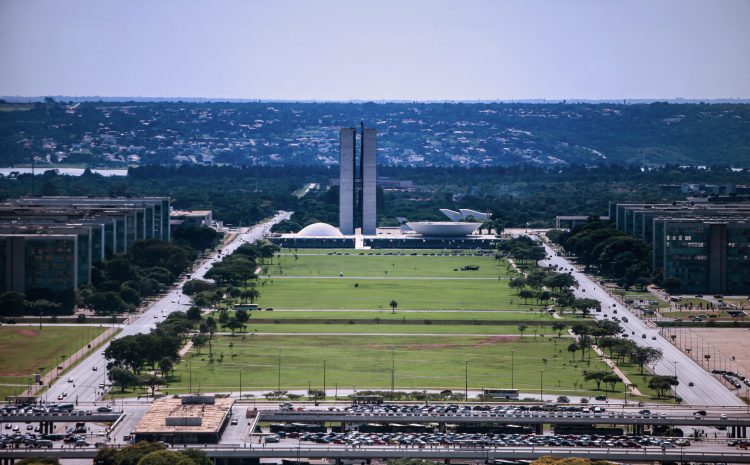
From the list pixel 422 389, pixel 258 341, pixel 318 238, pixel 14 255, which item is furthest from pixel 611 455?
pixel 318 238

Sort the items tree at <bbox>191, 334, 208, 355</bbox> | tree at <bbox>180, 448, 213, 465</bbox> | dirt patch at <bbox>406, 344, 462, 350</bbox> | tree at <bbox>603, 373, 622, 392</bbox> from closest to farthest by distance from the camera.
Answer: tree at <bbox>180, 448, 213, 465</bbox>, tree at <bbox>603, 373, 622, 392</bbox>, tree at <bbox>191, 334, 208, 355</bbox>, dirt patch at <bbox>406, 344, 462, 350</bbox>

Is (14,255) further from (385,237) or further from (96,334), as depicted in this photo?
(385,237)

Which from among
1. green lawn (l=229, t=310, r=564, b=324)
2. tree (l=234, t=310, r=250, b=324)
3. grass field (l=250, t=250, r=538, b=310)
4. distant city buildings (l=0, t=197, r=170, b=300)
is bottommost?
green lawn (l=229, t=310, r=564, b=324)

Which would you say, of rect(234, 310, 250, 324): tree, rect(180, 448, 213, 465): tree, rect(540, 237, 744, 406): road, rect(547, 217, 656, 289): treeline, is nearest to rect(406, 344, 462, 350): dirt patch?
rect(540, 237, 744, 406): road

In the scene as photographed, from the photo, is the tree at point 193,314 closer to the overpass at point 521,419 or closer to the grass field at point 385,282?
the grass field at point 385,282

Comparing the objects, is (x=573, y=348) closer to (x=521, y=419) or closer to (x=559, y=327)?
(x=559, y=327)

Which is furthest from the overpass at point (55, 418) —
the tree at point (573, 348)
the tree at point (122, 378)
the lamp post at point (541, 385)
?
the tree at point (573, 348)

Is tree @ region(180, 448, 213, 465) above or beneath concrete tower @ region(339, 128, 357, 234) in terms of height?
beneath

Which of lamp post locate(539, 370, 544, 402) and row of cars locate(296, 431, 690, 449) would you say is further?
lamp post locate(539, 370, 544, 402)

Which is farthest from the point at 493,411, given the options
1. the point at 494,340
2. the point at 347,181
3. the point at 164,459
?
the point at 347,181

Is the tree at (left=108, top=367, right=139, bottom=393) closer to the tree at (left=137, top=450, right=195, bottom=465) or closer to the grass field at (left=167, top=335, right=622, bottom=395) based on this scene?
the grass field at (left=167, top=335, right=622, bottom=395)
